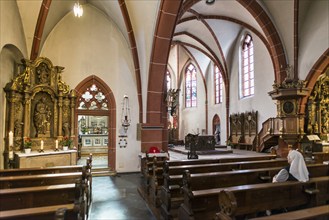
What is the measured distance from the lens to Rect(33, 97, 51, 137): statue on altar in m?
7.36

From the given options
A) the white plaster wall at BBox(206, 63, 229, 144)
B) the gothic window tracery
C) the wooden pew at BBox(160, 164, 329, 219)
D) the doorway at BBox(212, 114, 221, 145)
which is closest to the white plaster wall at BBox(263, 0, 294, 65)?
the wooden pew at BBox(160, 164, 329, 219)

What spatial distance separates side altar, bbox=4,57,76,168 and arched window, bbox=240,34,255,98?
34.5 feet

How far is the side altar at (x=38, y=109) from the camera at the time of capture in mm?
6586

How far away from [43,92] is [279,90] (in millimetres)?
8589

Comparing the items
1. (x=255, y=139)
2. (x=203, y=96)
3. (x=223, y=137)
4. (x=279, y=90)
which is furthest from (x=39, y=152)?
(x=203, y=96)

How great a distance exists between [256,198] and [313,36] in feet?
27.6

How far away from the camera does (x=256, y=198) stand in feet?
10.8

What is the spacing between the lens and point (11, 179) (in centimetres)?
370

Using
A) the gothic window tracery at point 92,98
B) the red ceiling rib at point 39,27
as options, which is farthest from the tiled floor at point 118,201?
the red ceiling rib at point 39,27

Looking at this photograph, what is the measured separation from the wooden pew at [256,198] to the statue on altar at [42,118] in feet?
18.9

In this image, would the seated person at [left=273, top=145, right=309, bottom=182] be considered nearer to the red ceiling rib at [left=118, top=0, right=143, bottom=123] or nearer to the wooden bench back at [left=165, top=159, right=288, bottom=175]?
the wooden bench back at [left=165, top=159, right=288, bottom=175]

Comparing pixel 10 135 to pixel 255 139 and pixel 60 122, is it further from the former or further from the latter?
pixel 255 139

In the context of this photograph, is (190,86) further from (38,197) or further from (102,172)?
(38,197)

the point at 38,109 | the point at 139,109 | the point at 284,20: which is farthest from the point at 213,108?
the point at 38,109
